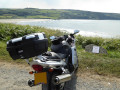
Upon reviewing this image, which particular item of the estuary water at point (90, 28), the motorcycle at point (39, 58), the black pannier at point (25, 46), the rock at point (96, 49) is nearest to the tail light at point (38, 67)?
the motorcycle at point (39, 58)

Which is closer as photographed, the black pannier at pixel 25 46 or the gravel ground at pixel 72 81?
the black pannier at pixel 25 46

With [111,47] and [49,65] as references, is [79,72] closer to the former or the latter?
[49,65]

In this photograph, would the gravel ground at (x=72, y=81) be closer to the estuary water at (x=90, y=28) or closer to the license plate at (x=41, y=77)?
the license plate at (x=41, y=77)

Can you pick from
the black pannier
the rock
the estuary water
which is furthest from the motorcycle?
the estuary water

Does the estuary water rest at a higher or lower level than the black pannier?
lower

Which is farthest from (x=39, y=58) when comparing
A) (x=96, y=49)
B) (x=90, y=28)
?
(x=90, y=28)

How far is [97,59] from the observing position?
18.9 ft

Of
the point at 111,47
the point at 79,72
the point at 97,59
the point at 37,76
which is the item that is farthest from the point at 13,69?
the point at 111,47

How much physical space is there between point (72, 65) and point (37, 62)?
1.30 meters

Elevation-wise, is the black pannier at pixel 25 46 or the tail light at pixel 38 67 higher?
the black pannier at pixel 25 46

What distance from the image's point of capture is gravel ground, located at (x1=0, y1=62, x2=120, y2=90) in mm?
3719

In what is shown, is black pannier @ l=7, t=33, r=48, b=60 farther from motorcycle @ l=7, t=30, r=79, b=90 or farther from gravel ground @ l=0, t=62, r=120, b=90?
gravel ground @ l=0, t=62, r=120, b=90

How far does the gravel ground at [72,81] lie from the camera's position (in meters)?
3.72

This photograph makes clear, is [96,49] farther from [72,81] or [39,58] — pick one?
[39,58]
